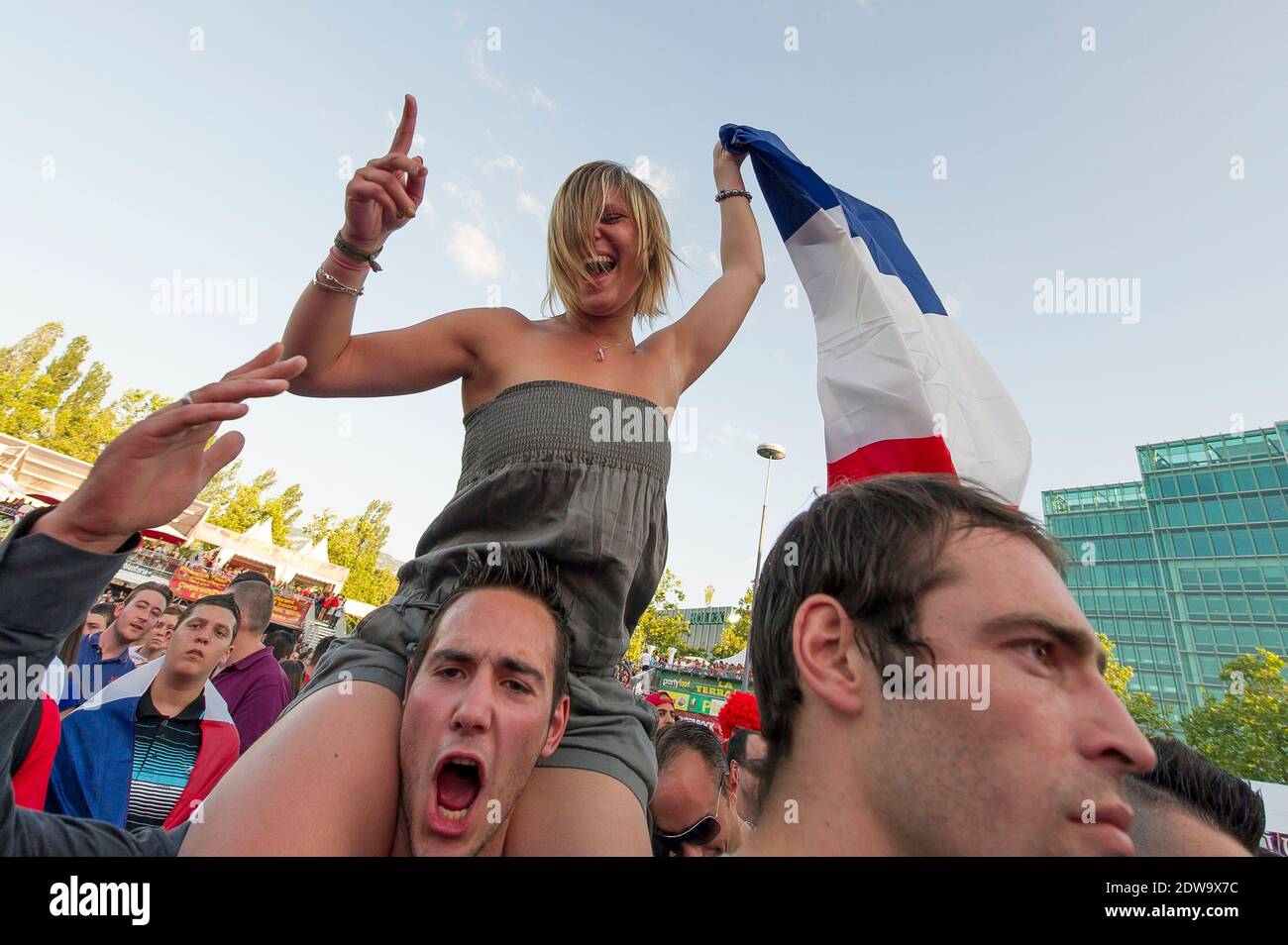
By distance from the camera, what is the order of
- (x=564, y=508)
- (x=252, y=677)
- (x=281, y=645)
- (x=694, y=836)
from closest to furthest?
(x=564, y=508), (x=694, y=836), (x=252, y=677), (x=281, y=645)

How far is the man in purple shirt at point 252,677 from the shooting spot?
539 cm

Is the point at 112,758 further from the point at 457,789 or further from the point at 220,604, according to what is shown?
the point at 457,789

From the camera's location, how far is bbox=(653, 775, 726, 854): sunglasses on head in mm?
3877

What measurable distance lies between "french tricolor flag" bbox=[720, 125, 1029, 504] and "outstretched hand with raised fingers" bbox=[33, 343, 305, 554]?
209 centimetres

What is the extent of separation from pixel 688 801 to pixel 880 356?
2983 mm

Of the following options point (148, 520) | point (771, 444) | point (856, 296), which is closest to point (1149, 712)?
point (771, 444)

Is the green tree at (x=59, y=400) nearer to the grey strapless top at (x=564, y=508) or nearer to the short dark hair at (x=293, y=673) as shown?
the short dark hair at (x=293, y=673)

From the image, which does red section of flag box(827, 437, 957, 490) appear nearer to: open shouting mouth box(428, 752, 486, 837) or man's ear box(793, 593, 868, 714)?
man's ear box(793, 593, 868, 714)

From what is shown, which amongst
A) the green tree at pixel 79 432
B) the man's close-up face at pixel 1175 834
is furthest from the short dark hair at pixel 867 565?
the green tree at pixel 79 432

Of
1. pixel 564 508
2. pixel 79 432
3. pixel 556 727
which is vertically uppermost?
pixel 79 432

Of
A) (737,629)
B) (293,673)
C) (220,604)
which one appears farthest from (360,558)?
(220,604)

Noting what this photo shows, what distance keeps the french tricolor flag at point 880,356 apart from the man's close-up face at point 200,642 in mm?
4191

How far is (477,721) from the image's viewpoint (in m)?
1.50
